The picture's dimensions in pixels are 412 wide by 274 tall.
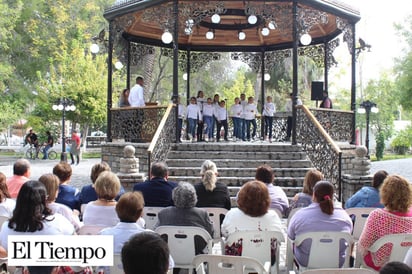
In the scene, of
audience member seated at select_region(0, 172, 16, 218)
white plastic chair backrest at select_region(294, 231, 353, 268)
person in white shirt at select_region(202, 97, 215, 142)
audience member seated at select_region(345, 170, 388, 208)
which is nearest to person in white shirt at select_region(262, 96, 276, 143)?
person in white shirt at select_region(202, 97, 215, 142)

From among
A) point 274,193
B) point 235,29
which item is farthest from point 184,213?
point 235,29

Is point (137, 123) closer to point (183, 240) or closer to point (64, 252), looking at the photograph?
point (183, 240)

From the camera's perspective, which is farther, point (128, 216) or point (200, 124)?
point (200, 124)

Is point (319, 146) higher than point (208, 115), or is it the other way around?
point (208, 115)

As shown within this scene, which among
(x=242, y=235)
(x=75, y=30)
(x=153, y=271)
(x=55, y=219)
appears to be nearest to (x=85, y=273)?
(x=55, y=219)

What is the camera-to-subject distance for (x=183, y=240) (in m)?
4.61

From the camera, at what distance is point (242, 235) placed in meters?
4.38

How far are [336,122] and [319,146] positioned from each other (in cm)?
233

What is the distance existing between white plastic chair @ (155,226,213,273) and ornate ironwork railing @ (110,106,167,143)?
7.77 m

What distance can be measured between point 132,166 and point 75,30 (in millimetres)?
28493

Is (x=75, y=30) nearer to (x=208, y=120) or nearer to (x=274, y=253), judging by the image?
(x=208, y=120)

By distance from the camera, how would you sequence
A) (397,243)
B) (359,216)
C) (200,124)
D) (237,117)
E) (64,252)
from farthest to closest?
1. (237,117)
2. (200,124)
3. (359,216)
4. (397,243)
5. (64,252)

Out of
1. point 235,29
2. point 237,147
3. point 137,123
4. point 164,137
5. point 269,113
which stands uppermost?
point 235,29

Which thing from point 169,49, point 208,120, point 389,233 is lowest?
point 389,233
